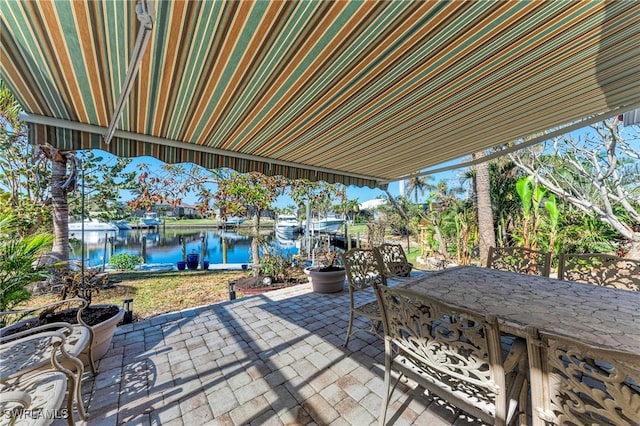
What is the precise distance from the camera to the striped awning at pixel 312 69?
4.33 feet

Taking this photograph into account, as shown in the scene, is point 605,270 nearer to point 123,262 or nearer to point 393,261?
point 393,261

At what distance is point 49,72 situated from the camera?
1616 millimetres

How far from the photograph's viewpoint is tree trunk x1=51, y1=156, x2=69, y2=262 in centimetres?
585

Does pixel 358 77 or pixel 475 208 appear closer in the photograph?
pixel 358 77

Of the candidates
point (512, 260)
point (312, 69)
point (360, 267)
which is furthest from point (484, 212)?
point (312, 69)

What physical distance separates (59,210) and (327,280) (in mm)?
6833

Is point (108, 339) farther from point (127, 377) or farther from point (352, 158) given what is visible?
point (352, 158)

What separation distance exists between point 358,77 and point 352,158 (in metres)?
2.05

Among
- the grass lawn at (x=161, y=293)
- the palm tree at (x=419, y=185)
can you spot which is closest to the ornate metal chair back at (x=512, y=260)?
the grass lawn at (x=161, y=293)

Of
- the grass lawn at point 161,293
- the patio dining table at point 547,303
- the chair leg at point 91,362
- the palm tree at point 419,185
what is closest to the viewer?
the patio dining table at point 547,303

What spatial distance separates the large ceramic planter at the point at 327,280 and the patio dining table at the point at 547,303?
232 centimetres

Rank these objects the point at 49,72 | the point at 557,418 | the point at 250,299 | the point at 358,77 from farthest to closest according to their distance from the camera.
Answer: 1. the point at 250,299
2. the point at 358,77
3. the point at 49,72
4. the point at 557,418

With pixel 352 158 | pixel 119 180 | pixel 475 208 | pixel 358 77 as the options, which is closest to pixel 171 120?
pixel 358 77

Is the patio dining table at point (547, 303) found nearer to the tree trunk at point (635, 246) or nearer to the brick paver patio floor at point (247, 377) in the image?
the brick paver patio floor at point (247, 377)
